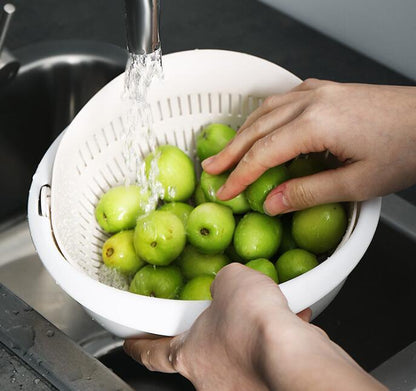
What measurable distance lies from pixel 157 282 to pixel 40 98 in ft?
1.52

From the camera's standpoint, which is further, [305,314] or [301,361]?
[305,314]

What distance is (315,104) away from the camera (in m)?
0.76

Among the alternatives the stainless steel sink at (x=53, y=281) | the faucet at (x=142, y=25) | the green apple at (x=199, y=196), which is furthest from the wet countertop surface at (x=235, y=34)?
the faucet at (x=142, y=25)

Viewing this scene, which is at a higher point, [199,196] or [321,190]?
[321,190]

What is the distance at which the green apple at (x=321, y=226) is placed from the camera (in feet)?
2.62

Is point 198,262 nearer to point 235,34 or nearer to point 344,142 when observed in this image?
point 344,142

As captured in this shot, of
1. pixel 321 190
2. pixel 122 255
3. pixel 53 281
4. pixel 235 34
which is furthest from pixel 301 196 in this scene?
pixel 235 34

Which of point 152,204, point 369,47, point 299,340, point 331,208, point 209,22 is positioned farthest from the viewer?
point 209,22

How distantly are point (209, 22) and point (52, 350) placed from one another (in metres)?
0.94

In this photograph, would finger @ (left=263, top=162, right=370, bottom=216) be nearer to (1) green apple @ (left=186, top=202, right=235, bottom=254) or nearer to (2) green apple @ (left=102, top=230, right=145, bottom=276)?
(1) green apple @ (left=186, top=202, right=235, bottom=254)

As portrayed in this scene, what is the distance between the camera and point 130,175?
0.96 meters

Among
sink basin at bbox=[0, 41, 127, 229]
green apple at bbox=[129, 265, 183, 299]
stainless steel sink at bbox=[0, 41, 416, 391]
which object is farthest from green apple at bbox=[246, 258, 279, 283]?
sink basin at bbox=[0, 41, 127, 229]

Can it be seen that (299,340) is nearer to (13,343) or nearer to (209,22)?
(13,343)

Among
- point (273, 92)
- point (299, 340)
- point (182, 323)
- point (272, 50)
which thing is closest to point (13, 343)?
point (182, 323)
